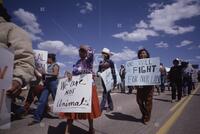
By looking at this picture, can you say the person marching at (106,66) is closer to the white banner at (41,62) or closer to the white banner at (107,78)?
the white banner at (107,78)

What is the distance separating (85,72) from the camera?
5.05 meters

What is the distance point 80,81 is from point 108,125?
6.35ft

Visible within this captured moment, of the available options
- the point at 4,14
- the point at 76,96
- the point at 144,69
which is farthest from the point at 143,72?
the point at 4,14

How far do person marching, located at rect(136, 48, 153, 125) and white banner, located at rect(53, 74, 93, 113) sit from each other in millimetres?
2382

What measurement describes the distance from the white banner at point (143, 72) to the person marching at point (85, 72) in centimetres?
228

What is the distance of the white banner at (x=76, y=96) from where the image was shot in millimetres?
4482

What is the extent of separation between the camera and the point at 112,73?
845 cm

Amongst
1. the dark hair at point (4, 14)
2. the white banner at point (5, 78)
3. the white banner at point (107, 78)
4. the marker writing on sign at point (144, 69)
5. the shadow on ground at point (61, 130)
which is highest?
the dark hair at point (4, 14)

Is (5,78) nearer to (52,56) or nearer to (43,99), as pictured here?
(43,99)

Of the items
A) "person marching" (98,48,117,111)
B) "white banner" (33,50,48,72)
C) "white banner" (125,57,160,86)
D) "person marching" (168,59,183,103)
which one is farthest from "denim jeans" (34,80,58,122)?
"person marching" (168,59,183,103)

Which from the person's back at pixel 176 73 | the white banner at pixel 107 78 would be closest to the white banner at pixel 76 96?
the white banner at pixel 107 78

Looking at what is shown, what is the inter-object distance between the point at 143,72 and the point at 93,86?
2.84 metres

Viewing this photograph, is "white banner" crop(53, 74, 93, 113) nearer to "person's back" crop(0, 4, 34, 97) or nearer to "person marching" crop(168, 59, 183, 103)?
"person's back" crop(0, 4, 34, 97)

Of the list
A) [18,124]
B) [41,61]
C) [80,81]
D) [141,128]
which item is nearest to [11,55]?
[80,81]
